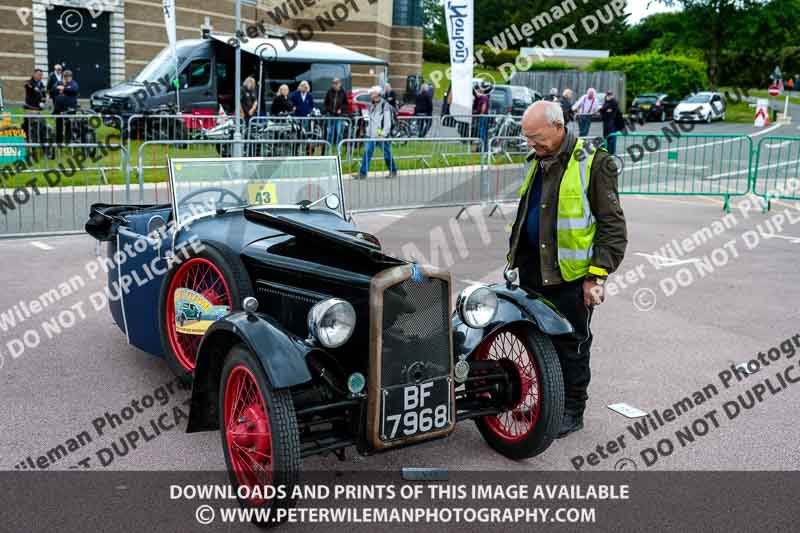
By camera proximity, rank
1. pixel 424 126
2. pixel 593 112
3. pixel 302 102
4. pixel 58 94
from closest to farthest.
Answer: pixel 424 126 < pixel 302 102 < pixel 58 94 < pixel 593 112

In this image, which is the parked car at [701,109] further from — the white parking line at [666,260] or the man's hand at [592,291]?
the man's hand at [592,291]

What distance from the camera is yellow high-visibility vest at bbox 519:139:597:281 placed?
444 centimetres

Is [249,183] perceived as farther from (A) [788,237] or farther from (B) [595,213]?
(A) [788,237]

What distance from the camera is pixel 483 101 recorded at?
2070 centimetres

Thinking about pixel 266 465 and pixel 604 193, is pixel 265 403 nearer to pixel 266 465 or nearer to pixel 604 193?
pixel 266 465

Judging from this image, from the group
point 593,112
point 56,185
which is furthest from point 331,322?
point 593,112

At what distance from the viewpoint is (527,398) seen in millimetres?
4379

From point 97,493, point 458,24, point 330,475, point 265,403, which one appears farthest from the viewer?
point 458,24

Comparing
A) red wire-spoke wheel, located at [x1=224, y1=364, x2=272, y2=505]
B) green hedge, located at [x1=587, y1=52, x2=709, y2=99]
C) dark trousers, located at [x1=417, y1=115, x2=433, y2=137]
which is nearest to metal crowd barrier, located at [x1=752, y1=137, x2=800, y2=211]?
dark trousers, located at [x1=417, y1=115, x2=433, y2=137]

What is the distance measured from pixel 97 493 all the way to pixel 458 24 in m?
14.0

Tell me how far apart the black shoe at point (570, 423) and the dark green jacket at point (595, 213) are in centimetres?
75

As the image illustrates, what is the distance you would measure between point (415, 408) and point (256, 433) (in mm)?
692

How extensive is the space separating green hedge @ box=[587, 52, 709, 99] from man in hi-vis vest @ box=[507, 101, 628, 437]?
4405 cm

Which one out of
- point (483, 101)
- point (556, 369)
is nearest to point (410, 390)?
point (556, 369)
